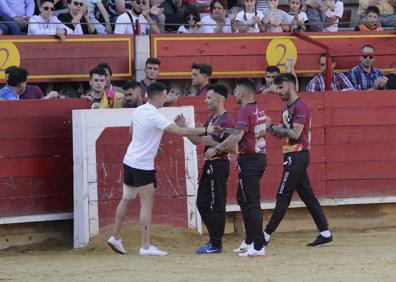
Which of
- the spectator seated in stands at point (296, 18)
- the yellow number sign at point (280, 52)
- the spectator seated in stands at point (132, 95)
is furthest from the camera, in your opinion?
the spectator seated in stands at point (296, 18)

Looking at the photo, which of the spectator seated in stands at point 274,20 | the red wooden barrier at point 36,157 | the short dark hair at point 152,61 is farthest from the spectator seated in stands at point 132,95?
the spectator seated in stands at point 274,20

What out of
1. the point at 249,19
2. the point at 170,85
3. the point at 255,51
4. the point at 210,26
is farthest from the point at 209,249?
the point at 249,19

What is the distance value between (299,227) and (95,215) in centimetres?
252

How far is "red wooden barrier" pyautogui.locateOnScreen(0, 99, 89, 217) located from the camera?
9.92m

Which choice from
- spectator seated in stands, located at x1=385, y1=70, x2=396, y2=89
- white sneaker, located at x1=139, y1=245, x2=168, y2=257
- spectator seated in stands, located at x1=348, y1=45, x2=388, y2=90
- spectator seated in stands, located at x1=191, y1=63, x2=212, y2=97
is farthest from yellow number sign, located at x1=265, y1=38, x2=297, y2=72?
white sneaker, located at x1=139, y1=245, x2=168, y2=257

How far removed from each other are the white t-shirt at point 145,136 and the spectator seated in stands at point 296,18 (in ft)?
14.0

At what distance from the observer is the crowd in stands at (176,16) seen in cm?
1145

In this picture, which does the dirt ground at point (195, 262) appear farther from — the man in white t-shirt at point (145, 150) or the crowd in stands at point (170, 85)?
the crowd in stands at point (170, 85)

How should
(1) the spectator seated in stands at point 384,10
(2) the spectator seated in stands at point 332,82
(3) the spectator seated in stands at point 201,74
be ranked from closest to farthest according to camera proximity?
(3) the spectator seated in stands at point 201,74, (2) the spectator seated in stands at point 332,82, (1) the spectator seated in stands at point 384,10

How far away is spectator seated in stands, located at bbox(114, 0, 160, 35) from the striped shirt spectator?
74.7 inches

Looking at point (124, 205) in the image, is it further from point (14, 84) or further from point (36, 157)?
point (14, 84)

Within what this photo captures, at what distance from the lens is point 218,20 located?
40.5 ft

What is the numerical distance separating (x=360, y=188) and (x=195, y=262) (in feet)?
10.8

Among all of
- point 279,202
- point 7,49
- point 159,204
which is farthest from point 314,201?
point 7,49
